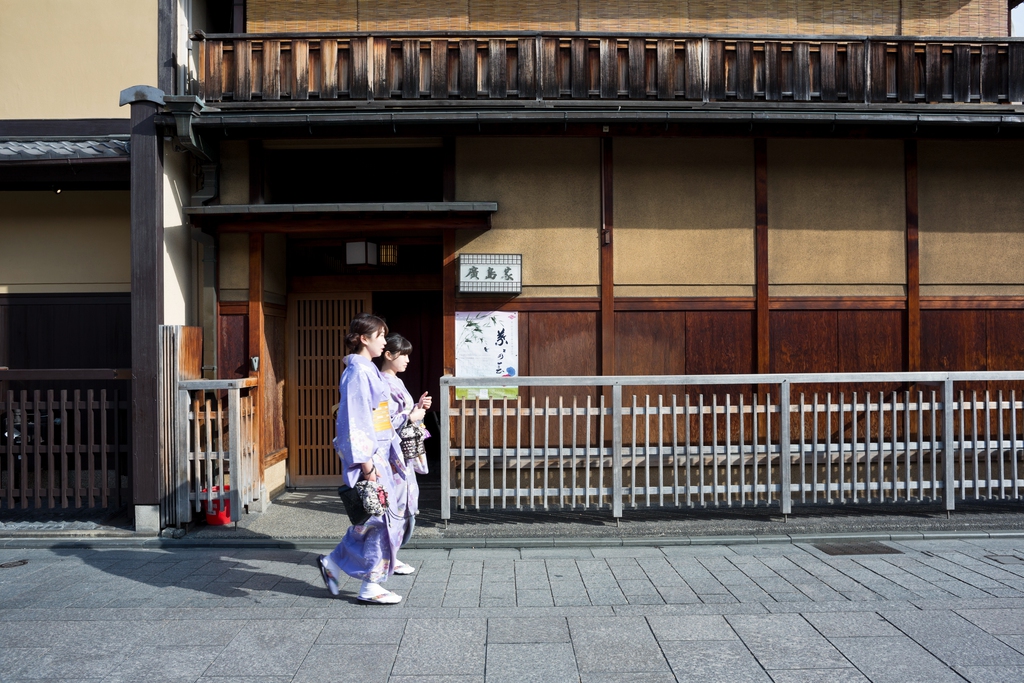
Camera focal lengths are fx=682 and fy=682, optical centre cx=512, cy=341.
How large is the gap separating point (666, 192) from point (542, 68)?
198 centimetres

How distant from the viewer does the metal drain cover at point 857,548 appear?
236 inches

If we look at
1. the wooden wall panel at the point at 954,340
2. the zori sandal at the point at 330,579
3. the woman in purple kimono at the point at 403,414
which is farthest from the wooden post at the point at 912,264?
the zori sandal at the point at 330,579

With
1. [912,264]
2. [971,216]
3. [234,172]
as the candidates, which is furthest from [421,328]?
[971,216]

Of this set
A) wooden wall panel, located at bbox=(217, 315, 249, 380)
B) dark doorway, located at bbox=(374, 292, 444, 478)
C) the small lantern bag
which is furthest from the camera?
dark doorway, located at bbox=(374, 292, 444, 478)

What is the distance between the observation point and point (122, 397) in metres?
7.43

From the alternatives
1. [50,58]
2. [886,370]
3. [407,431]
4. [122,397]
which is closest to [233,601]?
[407,431]

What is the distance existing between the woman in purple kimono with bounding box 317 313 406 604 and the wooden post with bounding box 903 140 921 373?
6147 mm

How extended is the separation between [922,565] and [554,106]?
568cm

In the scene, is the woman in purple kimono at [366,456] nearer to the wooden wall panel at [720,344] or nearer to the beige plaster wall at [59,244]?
the wooden wall panel at [720,344]

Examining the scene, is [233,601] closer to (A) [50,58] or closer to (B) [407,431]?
(B) [407,431]

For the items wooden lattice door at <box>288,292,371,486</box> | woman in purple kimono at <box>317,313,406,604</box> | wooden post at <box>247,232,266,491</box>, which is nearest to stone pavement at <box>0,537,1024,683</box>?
woman in purple kimono at <box>317,313,406,604</box>

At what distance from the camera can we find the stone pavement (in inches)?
147

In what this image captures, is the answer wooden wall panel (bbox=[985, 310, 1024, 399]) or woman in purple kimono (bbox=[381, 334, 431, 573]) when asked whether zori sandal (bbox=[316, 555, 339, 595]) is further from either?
wooden wall panel (bbox=[985, 310, 1024, 399])

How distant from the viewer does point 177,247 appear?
733 cm
